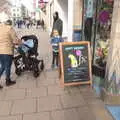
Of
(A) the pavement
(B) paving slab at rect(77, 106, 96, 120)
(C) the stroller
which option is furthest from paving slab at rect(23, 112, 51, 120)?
(C) the stroller

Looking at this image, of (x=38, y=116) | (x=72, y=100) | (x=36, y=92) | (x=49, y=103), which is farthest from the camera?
(x=36, y=92)

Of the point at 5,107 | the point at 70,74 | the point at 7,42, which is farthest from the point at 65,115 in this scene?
the point at 7,42

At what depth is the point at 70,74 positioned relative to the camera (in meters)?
5.77

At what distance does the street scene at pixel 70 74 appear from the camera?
4656 millimetres

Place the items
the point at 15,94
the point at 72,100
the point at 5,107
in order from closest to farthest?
the point at 5,107
the point at 72,100
the point at 15,94

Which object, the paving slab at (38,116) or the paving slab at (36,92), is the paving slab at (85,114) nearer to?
the paving slab at (38,116)

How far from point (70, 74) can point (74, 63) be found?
29cm

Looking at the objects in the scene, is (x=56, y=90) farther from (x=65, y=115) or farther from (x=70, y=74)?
(x=65, y=115)

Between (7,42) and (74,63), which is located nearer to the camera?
(7,42)

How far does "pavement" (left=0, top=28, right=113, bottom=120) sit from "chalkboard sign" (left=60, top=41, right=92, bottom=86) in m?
0.24

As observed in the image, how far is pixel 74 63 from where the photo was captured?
575 cm

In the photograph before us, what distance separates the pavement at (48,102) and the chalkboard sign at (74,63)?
0.24m

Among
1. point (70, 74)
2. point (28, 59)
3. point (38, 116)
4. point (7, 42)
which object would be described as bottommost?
point (38, 116)

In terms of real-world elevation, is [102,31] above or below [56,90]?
above
